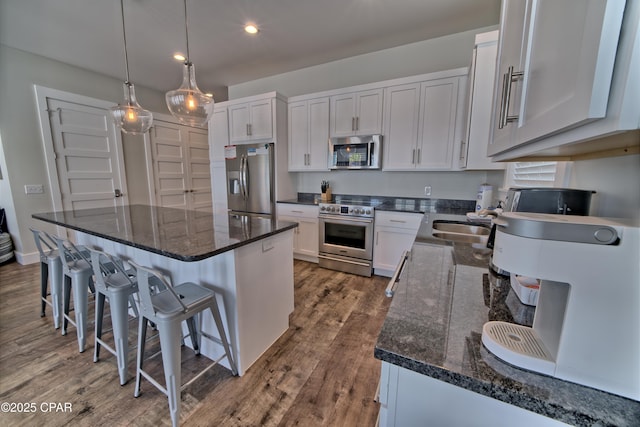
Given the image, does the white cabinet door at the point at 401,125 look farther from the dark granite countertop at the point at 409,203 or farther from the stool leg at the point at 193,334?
the stool leg at the point at 193,334

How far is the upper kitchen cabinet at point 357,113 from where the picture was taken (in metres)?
3.09

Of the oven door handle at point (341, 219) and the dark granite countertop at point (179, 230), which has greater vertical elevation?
the dark granite countertop at point (179, 230)

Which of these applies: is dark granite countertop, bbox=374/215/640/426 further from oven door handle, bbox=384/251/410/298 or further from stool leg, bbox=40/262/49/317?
stool leg, bbox=40/262/49/317

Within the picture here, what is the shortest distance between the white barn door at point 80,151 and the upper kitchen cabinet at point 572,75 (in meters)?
5.22

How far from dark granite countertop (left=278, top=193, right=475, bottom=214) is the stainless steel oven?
260 millimetres

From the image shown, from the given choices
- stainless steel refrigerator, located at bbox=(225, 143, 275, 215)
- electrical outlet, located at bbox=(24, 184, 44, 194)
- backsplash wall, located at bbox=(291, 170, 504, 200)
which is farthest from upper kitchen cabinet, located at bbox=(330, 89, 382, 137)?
electrical outlet, located at bbox=(24, 184, 44, 194)

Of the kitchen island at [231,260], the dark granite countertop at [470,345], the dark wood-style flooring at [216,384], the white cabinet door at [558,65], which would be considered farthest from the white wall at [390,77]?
the white cabinet door at [558,65]

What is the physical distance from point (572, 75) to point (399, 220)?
2.45 metres

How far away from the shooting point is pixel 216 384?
154 centimetres

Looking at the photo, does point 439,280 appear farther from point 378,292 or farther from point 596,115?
point 378,292

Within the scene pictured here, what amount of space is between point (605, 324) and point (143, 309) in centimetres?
177

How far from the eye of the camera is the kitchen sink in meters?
2.00

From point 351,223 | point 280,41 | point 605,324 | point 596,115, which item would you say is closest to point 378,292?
point 351,223

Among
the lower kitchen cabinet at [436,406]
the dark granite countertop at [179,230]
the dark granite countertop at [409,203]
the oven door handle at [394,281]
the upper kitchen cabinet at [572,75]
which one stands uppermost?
the upper kitchen cabinet at [572,75]
